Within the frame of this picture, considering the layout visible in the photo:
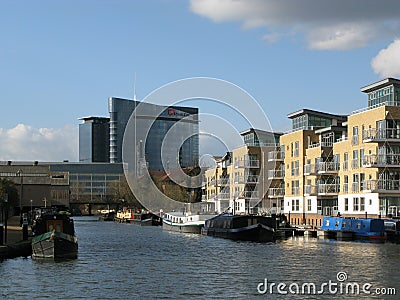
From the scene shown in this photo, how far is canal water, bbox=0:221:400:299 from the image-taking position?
113 ft

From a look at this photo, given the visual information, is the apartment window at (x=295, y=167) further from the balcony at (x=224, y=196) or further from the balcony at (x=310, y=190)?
the balcony at (x=224, y=196)

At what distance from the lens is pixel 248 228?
7544 centimetres

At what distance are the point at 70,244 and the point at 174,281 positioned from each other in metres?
15.1

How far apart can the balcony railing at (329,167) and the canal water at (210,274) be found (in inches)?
1106

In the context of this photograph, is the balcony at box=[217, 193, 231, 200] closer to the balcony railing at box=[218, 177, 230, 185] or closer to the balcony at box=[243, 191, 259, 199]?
the balcony railing at box=[218, 177, 230, 185]

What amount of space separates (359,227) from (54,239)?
33.2 metres

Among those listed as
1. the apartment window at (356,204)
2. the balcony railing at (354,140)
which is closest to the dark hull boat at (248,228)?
the apartment window at (356,204)

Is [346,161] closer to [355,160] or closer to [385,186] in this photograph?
[355,160]

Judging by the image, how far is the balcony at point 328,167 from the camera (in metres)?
88.0

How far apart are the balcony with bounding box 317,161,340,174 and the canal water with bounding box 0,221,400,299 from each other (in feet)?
92.3

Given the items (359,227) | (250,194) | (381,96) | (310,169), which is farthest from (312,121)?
(359,227)

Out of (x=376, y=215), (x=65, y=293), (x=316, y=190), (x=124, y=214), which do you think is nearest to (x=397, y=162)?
(x=376, y=215)

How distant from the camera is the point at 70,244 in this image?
170 ft

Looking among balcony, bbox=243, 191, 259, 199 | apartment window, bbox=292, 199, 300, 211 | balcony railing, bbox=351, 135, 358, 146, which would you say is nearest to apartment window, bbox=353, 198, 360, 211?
balcony railing, bbox=351, 135, 358, 146
